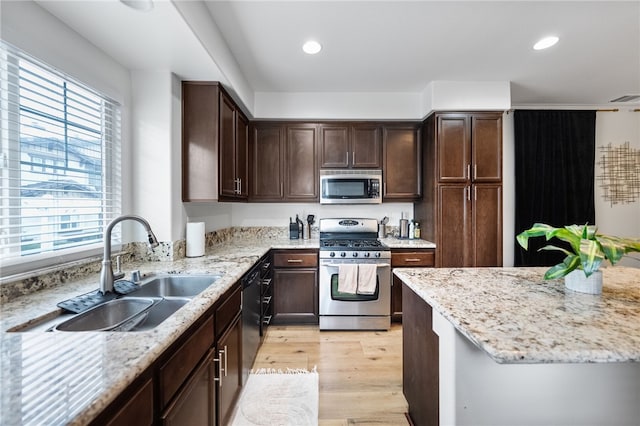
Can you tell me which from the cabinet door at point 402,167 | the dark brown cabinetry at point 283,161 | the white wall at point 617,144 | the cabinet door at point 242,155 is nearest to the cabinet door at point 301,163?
the dark brown cabinetry at point 283,161

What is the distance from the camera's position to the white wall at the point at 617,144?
3.52m

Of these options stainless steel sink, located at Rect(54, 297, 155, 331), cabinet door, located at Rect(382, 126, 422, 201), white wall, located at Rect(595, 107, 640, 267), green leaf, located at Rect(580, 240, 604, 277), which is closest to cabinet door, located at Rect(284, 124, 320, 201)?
cabinet door, located at Rect(382, 126, 422, 201)

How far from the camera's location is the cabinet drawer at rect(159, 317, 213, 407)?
918 mm

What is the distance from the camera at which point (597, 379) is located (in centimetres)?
107

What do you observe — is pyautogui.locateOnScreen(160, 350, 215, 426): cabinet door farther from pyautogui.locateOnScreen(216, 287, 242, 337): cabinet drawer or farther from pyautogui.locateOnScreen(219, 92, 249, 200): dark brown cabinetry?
pyautogui.locateOnScreen(219, 92, 249, 200): dark brown cabinetry

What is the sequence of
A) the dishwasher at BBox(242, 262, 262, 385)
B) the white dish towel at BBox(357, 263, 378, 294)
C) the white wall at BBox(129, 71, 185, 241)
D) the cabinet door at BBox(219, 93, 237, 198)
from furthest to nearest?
the white dish towel at BBox(357, 263, 378, 294) → the cabinet door at BBox(219, 93, 237, 198) → the white wall at BBox(129, 71, 185, 241) → the dishwasher at BBox(242, 262, 262, 385)

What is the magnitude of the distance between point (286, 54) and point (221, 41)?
21.7 inches


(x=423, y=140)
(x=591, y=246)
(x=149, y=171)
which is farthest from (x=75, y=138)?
(x=423, y=140)

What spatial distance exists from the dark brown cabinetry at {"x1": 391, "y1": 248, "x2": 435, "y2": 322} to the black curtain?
4.65 feet

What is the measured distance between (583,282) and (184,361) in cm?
172

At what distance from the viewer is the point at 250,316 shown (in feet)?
6.92

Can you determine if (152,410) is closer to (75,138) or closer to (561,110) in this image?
A: (75,138)

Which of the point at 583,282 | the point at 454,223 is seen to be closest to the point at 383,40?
the point at 454,223

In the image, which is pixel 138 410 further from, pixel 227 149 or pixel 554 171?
pixel 554 171
